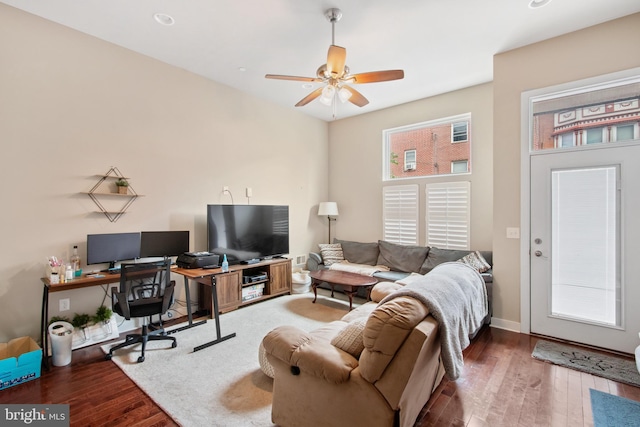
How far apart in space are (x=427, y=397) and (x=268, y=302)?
114 inches

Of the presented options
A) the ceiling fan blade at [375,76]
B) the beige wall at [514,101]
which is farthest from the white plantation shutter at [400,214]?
the ceiling fan blade at [375,76]

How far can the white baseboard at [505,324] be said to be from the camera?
11.4ft

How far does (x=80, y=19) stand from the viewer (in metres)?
2.98

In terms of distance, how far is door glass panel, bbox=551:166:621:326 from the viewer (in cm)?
293

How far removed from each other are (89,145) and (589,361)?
5542mm

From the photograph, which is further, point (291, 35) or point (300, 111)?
point (300, 111)

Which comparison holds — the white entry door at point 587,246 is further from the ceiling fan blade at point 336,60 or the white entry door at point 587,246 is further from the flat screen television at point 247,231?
the flat screen television at point 247,231

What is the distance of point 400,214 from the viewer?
17.5 ft

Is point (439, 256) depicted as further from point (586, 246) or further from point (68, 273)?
point (68, 273)

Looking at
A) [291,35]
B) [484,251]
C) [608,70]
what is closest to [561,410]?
[484,251]

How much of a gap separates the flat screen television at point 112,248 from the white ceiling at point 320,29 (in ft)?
7.33

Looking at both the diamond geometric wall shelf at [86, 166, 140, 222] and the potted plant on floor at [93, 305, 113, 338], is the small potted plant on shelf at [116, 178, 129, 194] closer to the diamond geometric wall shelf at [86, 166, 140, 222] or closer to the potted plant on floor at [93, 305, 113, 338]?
the diamond geometric wall shelf at [86, 166, 140, 222]

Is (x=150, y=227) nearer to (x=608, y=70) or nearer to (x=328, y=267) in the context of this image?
(x=328, y=267)

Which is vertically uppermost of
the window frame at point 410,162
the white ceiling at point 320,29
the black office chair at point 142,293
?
the white ceiling at point 320,29
